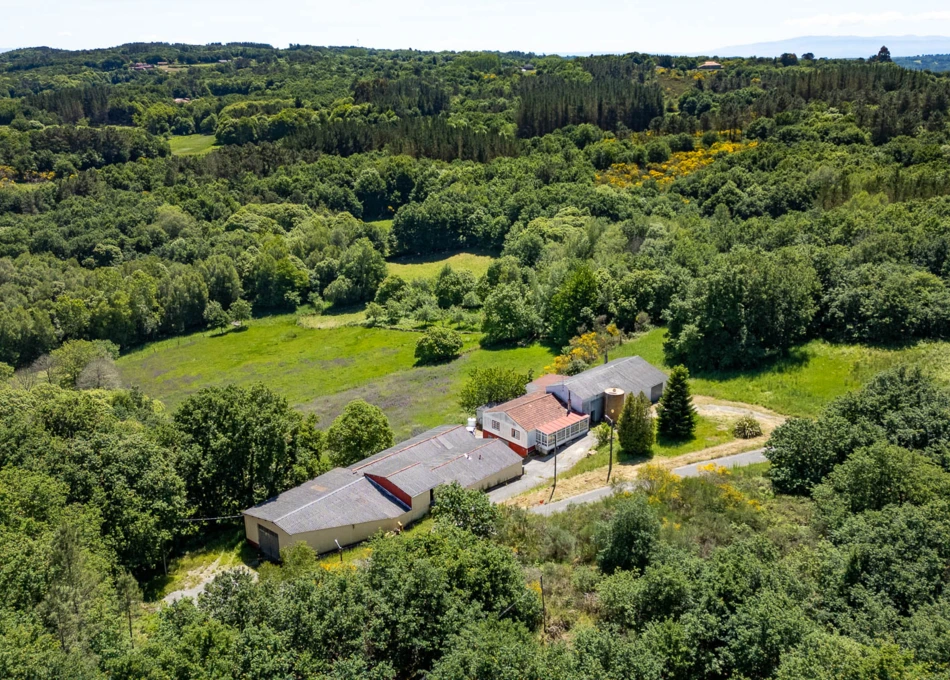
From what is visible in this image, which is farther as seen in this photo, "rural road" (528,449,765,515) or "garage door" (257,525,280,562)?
"rural road" (528,449,765,515)

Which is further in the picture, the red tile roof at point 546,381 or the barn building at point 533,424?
the red tile roof at point 546,381

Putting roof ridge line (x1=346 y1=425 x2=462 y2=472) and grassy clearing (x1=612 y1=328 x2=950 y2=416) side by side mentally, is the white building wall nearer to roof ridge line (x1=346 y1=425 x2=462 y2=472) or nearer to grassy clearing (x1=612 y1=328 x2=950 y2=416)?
roof ridge line (x1=346 y1=425 x2=462 y2=472)

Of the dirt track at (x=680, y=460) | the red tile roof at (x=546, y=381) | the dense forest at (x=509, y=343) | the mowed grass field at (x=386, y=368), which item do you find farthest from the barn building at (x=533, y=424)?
the dense forest at (x=509, y=343)

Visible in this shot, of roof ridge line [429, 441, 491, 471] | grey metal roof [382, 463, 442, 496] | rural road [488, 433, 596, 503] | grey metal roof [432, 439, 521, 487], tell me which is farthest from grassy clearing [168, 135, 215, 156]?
grey metal roof [382, 463, 442, 496]

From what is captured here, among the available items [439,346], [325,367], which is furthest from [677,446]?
[325,367]

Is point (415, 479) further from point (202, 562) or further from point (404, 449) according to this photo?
point (202, 562)

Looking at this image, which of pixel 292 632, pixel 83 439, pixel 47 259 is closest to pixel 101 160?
pixel 47 259

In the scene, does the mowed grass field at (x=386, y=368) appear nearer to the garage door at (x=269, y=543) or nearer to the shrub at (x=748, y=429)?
the shrub at (x=748, y=429)
